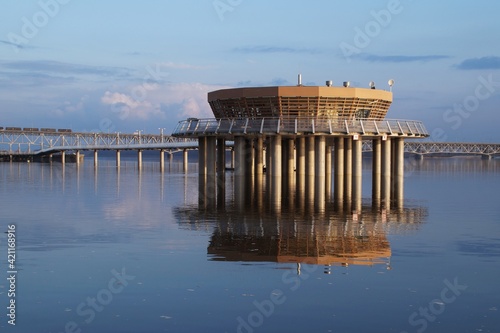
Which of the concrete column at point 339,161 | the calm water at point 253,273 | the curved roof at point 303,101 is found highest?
the curved roof at point 303,101

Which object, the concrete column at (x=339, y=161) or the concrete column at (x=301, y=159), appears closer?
the concrete column at (x=339, y=161)

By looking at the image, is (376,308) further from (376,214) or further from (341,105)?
(341,105)

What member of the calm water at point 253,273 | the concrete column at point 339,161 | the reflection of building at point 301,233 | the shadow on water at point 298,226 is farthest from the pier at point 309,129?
the calm water at point 253,273

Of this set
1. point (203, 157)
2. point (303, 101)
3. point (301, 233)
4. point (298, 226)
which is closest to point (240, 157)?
point (203, 157)

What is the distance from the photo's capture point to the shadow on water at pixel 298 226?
2238 cm

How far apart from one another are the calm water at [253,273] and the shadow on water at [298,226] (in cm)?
8

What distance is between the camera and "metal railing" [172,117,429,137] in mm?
61000

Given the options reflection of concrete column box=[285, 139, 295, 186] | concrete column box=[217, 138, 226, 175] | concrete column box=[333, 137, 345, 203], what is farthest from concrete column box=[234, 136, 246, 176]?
concrete column box=[217, 138, 226, 175]

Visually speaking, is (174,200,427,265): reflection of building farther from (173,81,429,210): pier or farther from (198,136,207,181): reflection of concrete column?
(198,136,207,181): reflection of concrete column

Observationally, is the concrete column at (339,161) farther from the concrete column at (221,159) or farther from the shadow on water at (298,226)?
the shadow on water at (298,226)

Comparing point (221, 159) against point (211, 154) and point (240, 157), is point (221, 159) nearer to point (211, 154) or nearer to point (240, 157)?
point (211, 154)

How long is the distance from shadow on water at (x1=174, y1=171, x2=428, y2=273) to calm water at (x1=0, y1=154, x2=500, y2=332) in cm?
8

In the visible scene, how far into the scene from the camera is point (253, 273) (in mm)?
19297

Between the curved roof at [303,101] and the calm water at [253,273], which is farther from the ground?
the curved roof at [303,101]
